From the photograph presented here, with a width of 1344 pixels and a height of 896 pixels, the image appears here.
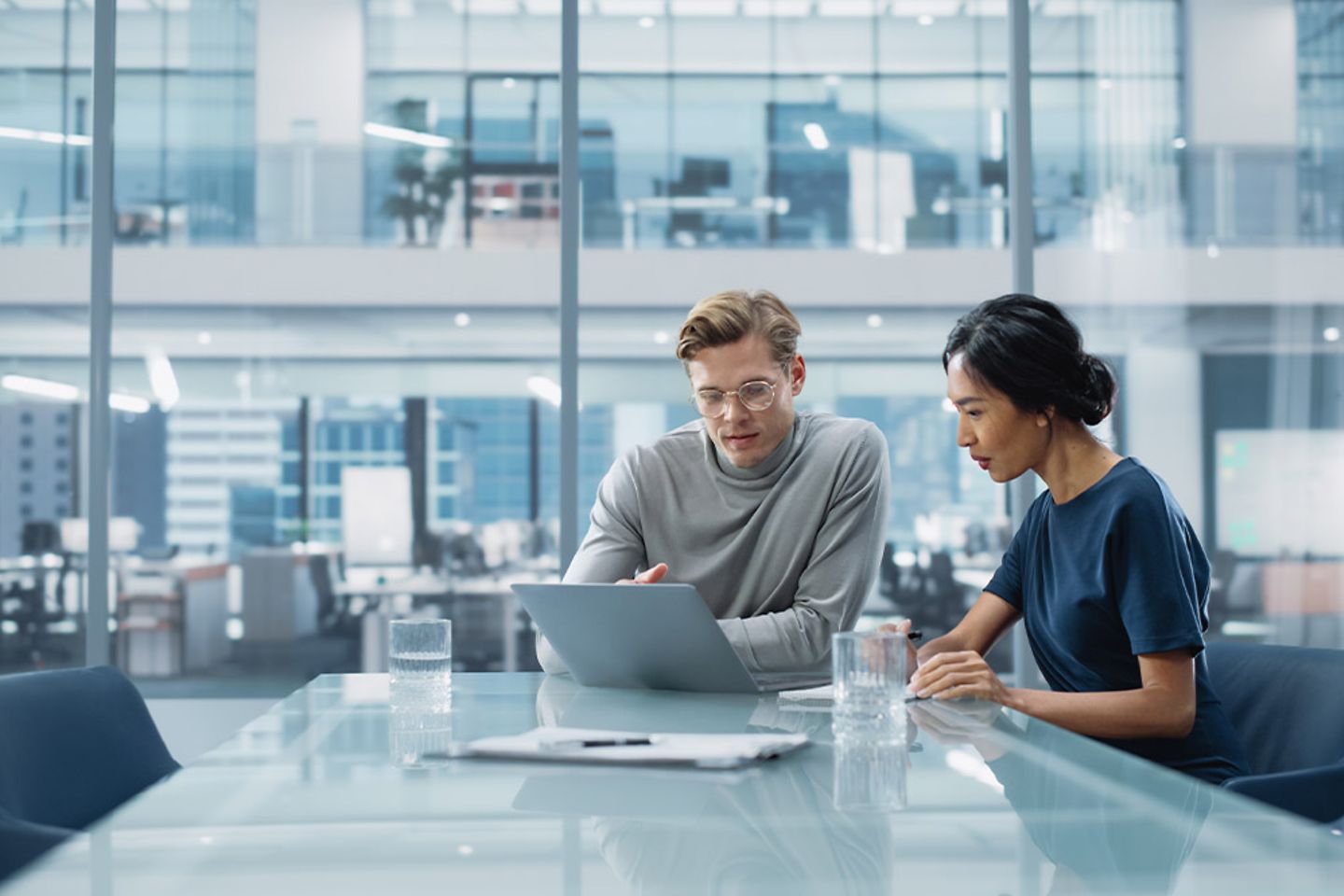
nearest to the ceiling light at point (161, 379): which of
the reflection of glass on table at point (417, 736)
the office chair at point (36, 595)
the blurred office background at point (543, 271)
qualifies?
the blurred office background at point (543, 271)

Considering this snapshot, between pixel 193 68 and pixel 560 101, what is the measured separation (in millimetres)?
1166

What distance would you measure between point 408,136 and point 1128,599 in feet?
9.46

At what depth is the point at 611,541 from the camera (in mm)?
2451

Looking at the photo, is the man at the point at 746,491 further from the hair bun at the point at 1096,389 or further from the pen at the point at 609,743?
the pen at the point at 609,743

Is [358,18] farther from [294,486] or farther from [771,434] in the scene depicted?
[771,434]

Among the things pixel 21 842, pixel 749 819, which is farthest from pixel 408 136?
pixel 749 819

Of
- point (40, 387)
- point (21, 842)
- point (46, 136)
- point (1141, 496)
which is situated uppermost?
point (46, 136)

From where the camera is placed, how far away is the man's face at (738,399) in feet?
8.00

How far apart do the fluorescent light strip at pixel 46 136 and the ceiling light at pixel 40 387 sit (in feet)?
2.34

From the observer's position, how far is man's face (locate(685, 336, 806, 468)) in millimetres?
2439

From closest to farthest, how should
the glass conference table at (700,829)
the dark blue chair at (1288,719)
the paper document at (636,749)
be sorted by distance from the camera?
the glass conference table at (700,829)
the paper document at (636,749)
the dark blue chair at (1288,719)

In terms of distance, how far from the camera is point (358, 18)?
4.12 m

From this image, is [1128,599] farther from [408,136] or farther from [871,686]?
[408,136]

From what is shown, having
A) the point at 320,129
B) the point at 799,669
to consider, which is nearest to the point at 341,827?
the point at 799,669
